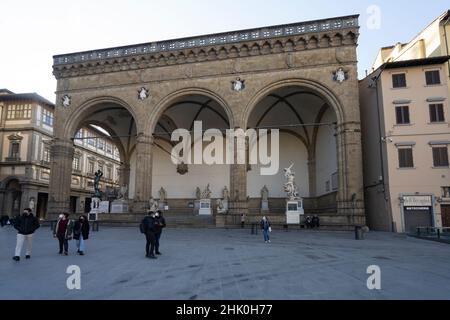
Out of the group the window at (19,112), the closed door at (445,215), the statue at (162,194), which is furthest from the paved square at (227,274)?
the window at (19,112)

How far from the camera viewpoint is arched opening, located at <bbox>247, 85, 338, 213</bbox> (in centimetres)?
2611

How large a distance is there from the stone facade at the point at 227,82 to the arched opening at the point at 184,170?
5326 mm

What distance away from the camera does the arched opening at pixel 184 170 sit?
30656mm

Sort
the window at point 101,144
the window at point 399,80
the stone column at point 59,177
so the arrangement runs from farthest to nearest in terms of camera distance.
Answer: the window at point 101,144 → the stone column at point 59,177 → the window at point 399,80

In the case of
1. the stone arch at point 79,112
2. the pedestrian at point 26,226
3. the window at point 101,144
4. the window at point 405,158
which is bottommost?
the pedestrian at point 26,226

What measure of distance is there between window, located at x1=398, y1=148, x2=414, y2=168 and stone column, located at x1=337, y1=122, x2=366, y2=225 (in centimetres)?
229

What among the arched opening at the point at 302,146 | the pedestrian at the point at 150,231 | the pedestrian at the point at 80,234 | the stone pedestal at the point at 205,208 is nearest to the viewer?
the pedestrian at the point at 150,231

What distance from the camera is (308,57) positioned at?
74.2 ft

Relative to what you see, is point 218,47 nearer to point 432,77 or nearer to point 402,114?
point 402,114

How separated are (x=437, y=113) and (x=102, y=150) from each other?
144ft

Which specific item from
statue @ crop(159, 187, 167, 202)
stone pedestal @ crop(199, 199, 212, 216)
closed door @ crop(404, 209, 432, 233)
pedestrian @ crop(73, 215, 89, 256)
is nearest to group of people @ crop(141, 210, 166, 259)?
pedestrian @ crop(73, 215, 89, 256)

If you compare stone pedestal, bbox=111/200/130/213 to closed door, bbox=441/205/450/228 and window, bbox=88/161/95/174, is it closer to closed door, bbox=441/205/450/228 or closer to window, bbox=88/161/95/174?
closed door, bbox=441/205/450/228

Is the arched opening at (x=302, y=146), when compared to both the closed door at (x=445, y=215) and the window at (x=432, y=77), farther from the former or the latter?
the closed door at (x=445, y=215)

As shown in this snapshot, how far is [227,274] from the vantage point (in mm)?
7168
